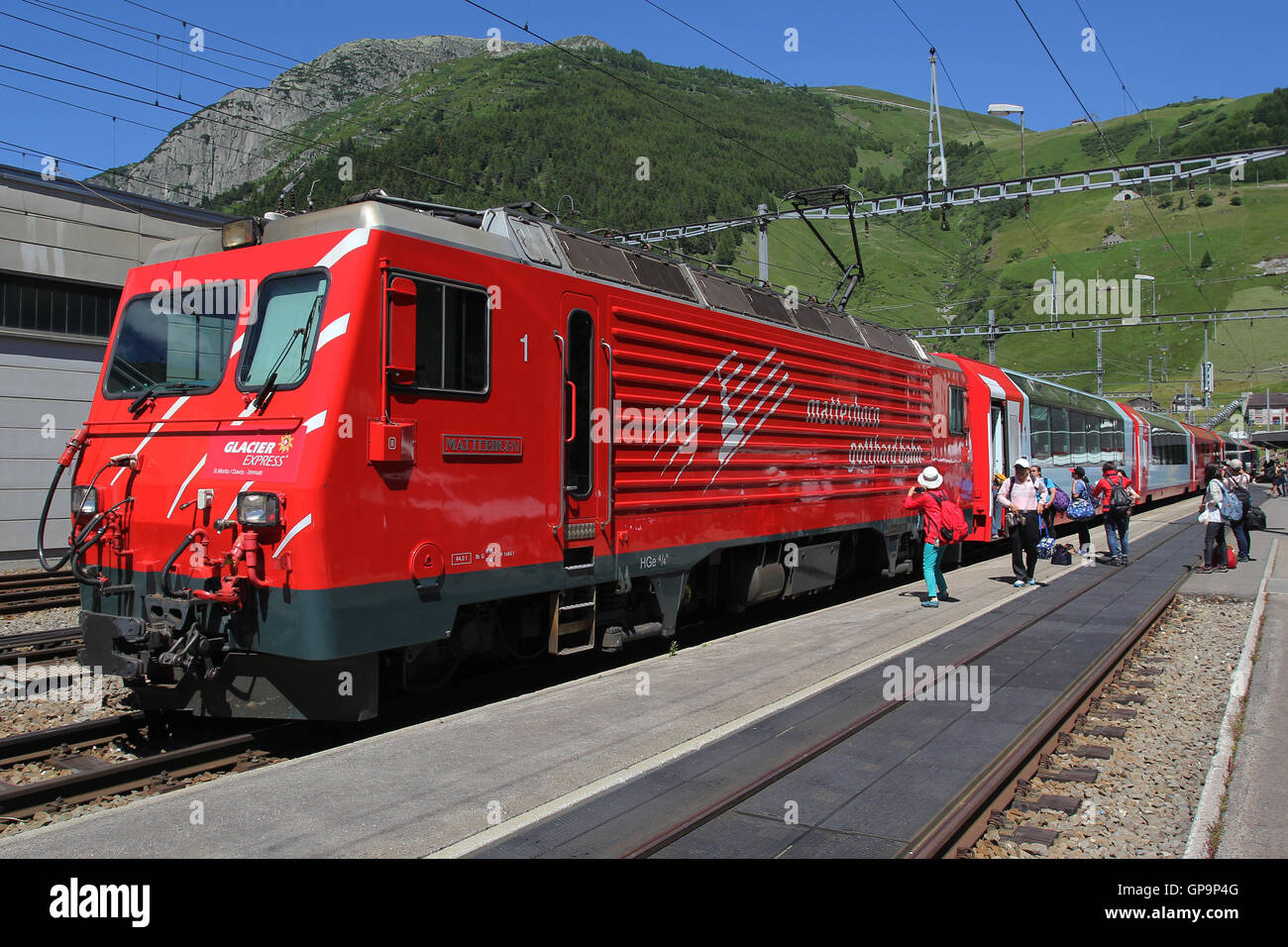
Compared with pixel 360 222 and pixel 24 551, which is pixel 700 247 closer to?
pixel 24 551

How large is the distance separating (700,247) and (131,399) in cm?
6019

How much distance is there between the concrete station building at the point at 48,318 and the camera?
55.7 feet

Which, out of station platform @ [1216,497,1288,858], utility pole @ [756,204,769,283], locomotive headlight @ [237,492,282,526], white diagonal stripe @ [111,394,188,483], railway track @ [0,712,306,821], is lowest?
station platform @ [1216,497,1288,858]

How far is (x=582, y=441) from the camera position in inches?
301

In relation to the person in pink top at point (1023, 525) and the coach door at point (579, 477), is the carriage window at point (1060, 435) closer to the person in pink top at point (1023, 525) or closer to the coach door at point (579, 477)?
the person in pink top at point (1023, 525)

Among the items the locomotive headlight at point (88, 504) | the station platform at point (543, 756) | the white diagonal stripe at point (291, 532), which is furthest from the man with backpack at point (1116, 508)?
the locomotive headlight at point (88, 504)

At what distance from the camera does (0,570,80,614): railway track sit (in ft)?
41.7

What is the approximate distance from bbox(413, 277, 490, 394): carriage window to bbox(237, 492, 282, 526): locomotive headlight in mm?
1209

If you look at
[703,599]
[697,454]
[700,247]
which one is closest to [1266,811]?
[697,454]

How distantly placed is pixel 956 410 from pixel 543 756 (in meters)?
13.0

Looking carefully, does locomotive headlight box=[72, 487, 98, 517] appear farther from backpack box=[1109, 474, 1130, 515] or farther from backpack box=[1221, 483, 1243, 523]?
backpack box=[1221, 483, 1243, 523]

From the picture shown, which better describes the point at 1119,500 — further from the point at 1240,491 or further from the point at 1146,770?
the point at 1146,770

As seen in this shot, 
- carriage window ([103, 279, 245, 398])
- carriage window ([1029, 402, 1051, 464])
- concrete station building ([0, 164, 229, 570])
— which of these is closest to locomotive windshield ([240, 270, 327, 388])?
carriage window ([103, 279, 245, 398])

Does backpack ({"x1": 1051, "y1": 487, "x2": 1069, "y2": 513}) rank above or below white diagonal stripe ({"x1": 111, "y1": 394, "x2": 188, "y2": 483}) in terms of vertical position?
below
